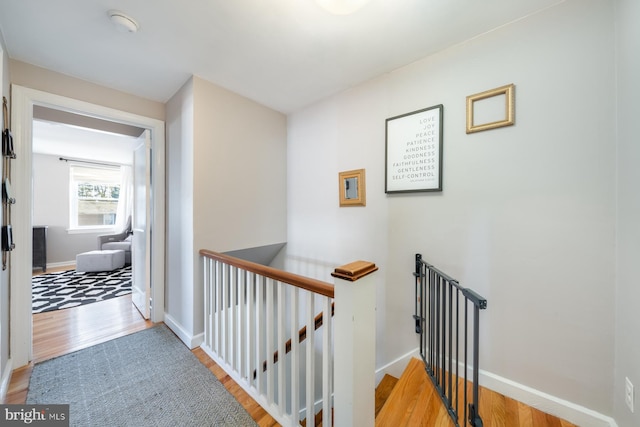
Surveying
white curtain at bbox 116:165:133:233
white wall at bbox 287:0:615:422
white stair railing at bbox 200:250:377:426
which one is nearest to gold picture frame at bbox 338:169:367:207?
white wall at bbox 287:0:615:422

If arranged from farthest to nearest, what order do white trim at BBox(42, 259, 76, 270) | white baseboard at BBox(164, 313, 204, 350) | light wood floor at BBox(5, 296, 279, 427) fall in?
white trim at BBox(42, 259, 76, 270), white baseboard at BBox(164, 313, 204, 350), light wood floor at BBox(5, 296, 279, 427)

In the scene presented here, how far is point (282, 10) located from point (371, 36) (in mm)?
607

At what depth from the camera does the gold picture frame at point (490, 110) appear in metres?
1.43

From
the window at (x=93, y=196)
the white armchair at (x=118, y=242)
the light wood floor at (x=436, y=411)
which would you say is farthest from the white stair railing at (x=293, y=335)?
the window at (x=93, y=196)

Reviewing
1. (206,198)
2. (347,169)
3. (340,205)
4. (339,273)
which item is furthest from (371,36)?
(206,198)

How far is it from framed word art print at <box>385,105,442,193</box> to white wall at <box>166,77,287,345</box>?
1367mm

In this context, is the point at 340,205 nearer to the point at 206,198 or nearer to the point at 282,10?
the point at 206,198

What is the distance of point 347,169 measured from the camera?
7.47ft

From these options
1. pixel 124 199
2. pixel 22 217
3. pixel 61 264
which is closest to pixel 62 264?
pixel 61 264

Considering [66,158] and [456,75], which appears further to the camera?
[66,158]

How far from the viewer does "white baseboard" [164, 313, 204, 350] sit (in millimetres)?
1988

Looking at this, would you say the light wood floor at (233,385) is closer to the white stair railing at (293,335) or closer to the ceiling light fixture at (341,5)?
the white stair railing at (293,335)

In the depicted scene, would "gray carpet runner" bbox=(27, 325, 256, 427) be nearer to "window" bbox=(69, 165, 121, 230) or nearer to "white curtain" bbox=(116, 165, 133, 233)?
"white curtain" bbox=(116, 165, 133, 233)
